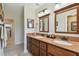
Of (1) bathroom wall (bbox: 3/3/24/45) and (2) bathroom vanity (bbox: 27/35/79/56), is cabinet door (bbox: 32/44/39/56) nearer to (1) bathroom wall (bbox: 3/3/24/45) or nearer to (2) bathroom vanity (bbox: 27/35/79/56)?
(2) bathroom vanity (bbox: 27/35/79/56)

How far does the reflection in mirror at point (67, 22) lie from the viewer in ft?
6.20

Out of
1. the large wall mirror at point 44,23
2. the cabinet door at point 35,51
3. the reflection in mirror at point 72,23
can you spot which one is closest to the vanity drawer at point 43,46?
the cabinet door at point 35,51

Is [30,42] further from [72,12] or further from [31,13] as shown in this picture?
[72,12]

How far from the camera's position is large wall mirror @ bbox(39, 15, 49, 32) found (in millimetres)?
2100

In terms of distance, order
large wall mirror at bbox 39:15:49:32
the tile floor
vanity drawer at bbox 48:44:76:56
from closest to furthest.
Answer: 1. vanity drawer at bbox 48:44:76:56
2. the tile floor
3. large wall mirror at bbox 39:15:49:32

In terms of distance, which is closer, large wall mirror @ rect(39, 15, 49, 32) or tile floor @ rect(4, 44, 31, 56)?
tile floor @ rect(4, 44, 31, 56)

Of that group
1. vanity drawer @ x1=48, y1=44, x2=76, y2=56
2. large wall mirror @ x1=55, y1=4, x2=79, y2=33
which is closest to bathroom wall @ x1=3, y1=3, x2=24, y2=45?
vanity drawer @ x1=48, y1=44, x2=76, y2=56

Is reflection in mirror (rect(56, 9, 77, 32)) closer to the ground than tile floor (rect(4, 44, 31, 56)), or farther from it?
farther from it

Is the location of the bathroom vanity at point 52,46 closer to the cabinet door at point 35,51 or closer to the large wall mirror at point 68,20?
the cabinet door at point 35,51

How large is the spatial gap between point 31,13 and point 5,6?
0.46 metres

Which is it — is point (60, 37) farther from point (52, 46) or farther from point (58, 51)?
point (58, 51)

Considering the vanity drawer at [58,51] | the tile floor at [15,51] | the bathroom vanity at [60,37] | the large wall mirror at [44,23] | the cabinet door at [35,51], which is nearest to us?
the vanity drawer at [58,51]

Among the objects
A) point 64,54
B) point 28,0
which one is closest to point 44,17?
point 28,0

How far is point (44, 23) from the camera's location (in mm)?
2170
